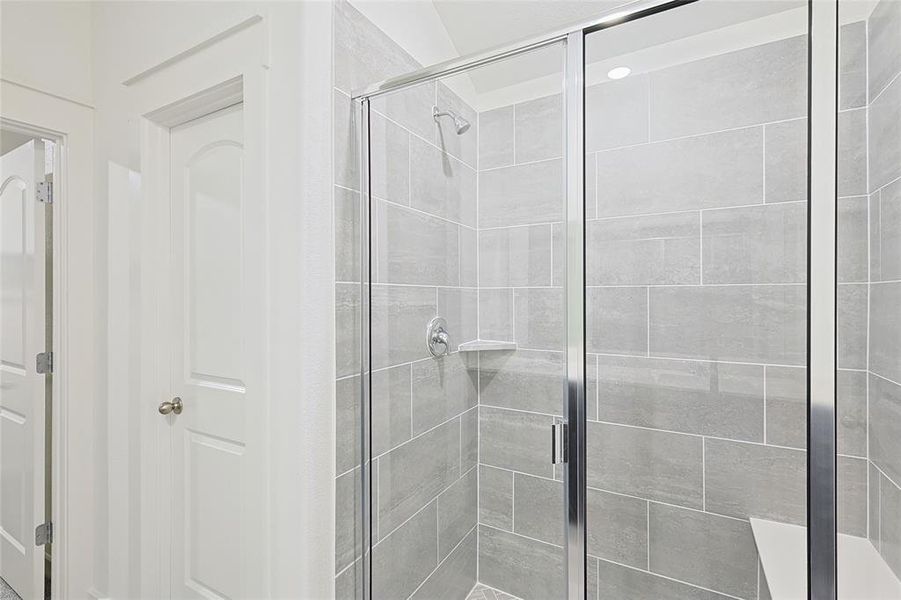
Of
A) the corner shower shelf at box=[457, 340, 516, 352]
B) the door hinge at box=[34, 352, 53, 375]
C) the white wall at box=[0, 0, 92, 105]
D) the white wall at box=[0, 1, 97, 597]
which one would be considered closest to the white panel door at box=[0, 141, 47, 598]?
the door hinge at box=[34, 352, 53, 375]

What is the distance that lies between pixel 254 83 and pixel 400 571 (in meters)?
1.51

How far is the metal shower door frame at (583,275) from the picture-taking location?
0.91m

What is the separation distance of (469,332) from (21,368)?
2.02 metres

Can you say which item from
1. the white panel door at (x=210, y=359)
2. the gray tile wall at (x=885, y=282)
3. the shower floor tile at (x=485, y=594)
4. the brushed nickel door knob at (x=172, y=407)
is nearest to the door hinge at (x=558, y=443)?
the shower floor tile at (x=485, y=594)

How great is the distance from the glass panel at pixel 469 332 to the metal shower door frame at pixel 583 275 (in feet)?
0.10

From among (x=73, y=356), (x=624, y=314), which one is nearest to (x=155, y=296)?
(x=73, y=356)

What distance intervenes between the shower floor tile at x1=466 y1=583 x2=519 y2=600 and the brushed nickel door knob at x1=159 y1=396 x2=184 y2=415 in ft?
3.93

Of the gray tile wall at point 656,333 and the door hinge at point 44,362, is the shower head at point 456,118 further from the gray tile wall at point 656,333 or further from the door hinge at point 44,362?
the door hinge at point 44,362

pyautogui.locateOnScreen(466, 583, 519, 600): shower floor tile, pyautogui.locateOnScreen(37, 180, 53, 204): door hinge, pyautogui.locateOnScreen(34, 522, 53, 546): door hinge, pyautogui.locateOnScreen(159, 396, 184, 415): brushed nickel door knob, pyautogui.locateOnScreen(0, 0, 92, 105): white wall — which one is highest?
pyautogui.locateOnScreen(0, 0, 92, 105): white wall

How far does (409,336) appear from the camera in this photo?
1.43m

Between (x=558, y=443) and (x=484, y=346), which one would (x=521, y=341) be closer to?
(x=484, y=346)

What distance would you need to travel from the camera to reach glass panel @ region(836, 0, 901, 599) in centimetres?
107

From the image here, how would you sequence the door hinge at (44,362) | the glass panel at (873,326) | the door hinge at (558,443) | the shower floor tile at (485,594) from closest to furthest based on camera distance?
1. the glass panel at (873,326)
2. the door hinge at (558,443)
3. the shower floor tile at (485,594)
4. the door hinge at (44,362)

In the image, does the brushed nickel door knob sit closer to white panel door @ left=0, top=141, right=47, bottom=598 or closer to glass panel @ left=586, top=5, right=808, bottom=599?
white panel door @ left=0, top=141, right=47, bottom=598
